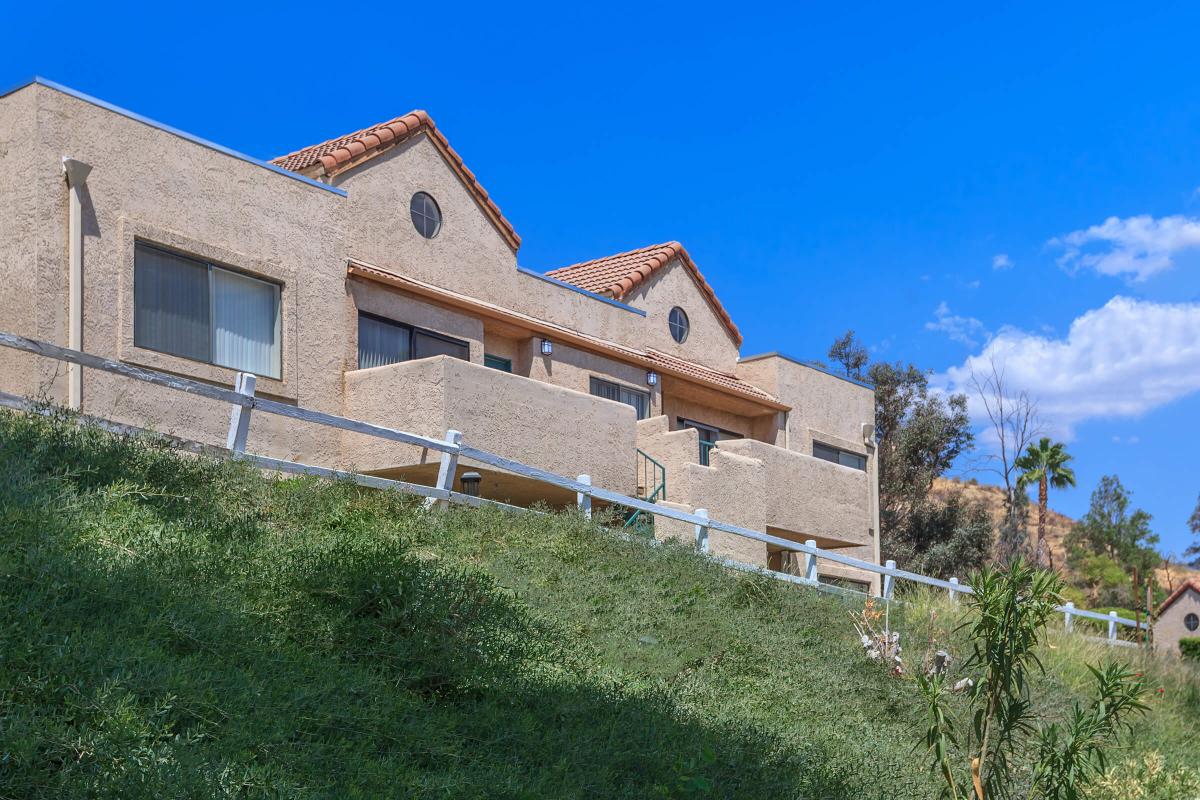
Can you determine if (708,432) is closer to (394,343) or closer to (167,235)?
(394,343)

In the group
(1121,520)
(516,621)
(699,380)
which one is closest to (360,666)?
(516,621)

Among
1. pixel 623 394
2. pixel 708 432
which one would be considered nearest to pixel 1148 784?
pixel 623 394

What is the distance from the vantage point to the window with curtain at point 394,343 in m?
19.7

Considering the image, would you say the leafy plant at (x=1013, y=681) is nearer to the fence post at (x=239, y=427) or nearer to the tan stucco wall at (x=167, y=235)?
the fence post at (x=239, y=427)

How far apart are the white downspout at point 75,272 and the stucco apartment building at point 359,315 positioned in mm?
22

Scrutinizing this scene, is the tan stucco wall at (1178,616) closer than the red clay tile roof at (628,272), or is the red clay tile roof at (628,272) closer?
the red clay tile roof at (628,272)

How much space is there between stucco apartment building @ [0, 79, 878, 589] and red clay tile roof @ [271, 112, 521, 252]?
0.05 metres

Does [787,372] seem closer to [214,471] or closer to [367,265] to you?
[367,265]

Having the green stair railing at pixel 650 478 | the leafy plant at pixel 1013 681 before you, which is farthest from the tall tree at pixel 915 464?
the leafy plant at pixel 1013 681

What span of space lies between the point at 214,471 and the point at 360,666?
3.82 meters

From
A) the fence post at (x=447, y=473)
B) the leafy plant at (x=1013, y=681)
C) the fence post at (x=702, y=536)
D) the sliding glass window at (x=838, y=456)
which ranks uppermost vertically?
the sliding glass window at (x=838, y=456)

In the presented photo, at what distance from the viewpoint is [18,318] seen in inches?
613

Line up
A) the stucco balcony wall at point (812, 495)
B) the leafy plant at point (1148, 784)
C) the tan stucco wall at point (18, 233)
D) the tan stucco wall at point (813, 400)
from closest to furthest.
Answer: the leafy plant at point (1148, 784)
the tan stucco wall at point (18, 233)
the stucco balcony wall at point (812, 495)
the tan stucco wall at point (813, 400)

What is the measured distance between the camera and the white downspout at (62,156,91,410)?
15.5 meters
